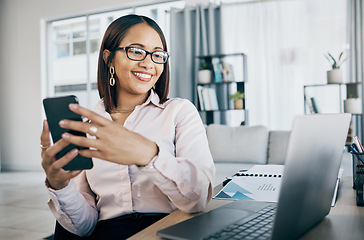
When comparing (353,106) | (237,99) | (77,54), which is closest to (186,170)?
(353,106)

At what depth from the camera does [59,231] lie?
1.03 m

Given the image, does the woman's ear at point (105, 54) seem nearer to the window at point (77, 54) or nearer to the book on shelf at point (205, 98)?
the book on shelf at point (205, 98)

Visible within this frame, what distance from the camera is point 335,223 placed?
0.71 metres

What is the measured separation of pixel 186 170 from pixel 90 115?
0.29m

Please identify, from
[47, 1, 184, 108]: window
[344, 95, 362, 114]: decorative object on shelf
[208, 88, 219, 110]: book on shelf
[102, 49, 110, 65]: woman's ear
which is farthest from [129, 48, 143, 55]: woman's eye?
[47, 1, 184, 108]: window

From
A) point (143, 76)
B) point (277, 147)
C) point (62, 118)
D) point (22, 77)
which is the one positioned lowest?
point (277, 147)

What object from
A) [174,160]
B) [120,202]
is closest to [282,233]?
[174,160]

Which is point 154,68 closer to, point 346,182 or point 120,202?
point 120,202

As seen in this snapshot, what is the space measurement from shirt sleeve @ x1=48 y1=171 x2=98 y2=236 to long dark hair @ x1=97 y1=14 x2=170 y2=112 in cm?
36

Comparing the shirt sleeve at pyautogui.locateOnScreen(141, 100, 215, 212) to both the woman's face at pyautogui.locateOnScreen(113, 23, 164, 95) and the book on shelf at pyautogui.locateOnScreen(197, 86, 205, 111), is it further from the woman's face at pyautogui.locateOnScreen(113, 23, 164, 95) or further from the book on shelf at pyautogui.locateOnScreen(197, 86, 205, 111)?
the book on shelf at pyautogui.locateOnScreen(197, 86, 205, 111)

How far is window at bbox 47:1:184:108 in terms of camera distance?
5.78 m

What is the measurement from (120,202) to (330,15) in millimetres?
4212

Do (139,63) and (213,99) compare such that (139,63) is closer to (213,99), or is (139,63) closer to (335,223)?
(335,223)

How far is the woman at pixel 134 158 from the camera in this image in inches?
29.2
